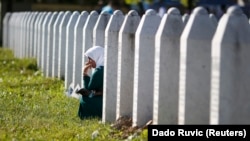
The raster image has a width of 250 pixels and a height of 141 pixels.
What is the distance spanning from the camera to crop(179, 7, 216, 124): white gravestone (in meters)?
6.14

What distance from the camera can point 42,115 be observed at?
888 centimetres

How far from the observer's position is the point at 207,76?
614 cm

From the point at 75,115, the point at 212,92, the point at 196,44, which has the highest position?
the point at 196,44

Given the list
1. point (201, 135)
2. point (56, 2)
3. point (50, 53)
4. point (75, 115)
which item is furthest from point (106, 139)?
point (56, 2)

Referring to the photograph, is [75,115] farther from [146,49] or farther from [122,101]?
[146,49]

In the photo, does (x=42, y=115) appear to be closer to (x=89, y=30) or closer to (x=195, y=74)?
(x=89, y=30)

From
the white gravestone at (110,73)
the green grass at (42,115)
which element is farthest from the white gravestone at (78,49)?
the white gravestone at (110,73)

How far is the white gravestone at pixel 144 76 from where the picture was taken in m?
7.30

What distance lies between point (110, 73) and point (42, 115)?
122 centimetres

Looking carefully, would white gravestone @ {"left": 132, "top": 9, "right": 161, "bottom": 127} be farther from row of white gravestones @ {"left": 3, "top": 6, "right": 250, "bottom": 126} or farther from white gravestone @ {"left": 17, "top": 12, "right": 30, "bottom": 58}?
white gravestone @ {"left": 17, "top": 12, "right": 30, "bottom": 58}

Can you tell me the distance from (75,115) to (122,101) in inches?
48.0

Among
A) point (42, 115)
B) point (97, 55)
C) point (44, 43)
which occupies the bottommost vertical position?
point (42, 115)

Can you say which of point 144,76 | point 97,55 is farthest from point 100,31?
point 144,76

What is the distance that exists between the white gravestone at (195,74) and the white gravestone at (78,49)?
201 inches
